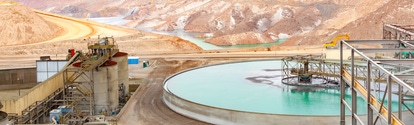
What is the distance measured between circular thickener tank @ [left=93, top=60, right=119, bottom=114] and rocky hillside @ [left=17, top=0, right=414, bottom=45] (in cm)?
5464

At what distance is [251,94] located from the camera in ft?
126

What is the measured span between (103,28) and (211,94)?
68817 millimetres

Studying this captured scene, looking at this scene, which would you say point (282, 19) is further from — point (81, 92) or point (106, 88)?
point (81, 92)

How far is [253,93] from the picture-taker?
3881 centimetres

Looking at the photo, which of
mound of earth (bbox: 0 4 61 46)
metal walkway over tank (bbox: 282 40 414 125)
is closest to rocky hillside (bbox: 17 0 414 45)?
mound of earth (bbox: 0 4 61 46)

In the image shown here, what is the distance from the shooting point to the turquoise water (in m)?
34.2

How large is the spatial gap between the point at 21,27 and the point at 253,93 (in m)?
64.4

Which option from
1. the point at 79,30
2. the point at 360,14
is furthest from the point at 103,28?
the point at 360,14

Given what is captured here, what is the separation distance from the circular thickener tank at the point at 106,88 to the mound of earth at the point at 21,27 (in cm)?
5413

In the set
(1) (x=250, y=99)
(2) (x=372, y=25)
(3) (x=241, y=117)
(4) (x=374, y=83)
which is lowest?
(3) (x=241, y=117)

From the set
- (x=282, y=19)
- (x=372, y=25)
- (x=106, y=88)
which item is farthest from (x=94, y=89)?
(x=282, y=19)

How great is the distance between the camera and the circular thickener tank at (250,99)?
30.6 metres

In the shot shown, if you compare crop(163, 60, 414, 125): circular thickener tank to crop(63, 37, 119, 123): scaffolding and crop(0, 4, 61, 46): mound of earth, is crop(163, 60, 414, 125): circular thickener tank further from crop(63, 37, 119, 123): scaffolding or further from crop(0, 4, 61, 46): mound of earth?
crop(0, 4, 61, 46): mound of earth

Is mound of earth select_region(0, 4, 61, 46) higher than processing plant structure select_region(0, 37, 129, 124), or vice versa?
mound of earth select_region(0, 4, 61, 46)
